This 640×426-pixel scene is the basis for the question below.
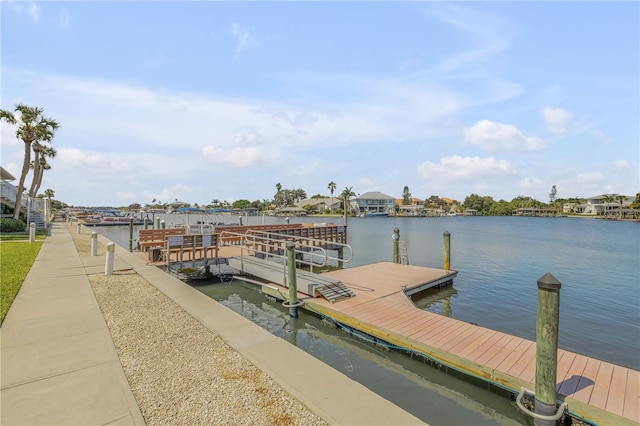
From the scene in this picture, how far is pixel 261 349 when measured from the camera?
5363 millimetres

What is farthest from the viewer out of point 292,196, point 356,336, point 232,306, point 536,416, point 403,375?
point 292,196

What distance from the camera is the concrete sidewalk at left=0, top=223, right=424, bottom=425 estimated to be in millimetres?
3617

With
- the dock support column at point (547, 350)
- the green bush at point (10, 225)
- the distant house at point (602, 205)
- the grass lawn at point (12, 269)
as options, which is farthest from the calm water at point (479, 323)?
the distant house at point (602, 205)

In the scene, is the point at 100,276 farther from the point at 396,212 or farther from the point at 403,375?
the point at 396,212

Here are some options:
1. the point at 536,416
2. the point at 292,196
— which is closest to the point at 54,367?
the point at 536,416

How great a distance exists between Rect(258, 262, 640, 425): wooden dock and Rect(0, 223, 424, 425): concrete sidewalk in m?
2.44

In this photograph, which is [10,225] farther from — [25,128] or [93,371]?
[93,371]

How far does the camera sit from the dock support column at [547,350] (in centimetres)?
430

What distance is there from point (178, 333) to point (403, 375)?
435cm

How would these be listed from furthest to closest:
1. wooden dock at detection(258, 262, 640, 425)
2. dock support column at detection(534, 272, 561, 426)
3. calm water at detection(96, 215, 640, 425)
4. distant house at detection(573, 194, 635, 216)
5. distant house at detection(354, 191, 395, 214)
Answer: distant house at detection(354, 191, 395, 214), distant house at detection(573, 194, 635, 216), calm water at detection(96, 215, 640, 425), wooden dock at detection(258, 262, 640, 425), dock support column at detection(534, 272, 561, 426)

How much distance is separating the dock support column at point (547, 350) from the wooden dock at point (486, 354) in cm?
40

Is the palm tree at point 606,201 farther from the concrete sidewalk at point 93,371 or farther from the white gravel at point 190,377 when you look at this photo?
the white gravel at point 190,377

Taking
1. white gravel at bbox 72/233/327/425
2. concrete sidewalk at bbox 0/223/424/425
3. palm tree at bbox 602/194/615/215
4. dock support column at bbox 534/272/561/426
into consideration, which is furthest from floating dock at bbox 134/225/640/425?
palm tree at bbox 602/194/615/215

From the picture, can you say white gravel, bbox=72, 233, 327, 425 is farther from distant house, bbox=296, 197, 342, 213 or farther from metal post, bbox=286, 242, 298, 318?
distant house, bbox=296, 197, 342, 213
